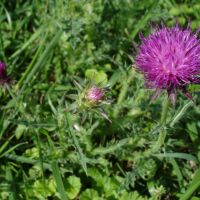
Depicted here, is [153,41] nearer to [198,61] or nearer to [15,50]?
[198,61]

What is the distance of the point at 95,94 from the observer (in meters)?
2.05

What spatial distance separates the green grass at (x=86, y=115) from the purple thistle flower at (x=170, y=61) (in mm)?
149

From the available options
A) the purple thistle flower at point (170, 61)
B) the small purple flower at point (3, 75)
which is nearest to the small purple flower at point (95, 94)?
the purple thistle flower at point (170, 61)

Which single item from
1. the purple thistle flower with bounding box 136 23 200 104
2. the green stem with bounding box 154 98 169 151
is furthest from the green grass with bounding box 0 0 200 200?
the purple thistle flower with bounding box 136 23 200 104

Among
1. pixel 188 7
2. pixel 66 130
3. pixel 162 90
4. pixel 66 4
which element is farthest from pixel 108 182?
pixel 188 7

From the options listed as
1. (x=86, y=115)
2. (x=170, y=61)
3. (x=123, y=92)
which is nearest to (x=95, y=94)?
(x=86, y=115)

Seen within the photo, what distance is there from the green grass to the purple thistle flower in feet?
0.49

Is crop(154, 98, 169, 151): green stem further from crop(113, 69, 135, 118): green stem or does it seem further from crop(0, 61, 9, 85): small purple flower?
crop(0, 61, 9, 85): small purple flower

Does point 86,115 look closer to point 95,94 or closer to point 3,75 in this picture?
point 95,94

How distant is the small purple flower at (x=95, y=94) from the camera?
6.72 ft

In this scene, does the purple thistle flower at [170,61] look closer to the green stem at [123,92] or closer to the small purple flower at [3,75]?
the green stem at [123,92]

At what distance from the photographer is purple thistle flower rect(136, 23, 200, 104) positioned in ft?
6.64

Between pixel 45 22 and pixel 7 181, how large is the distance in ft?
4.30

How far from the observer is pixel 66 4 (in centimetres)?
300
